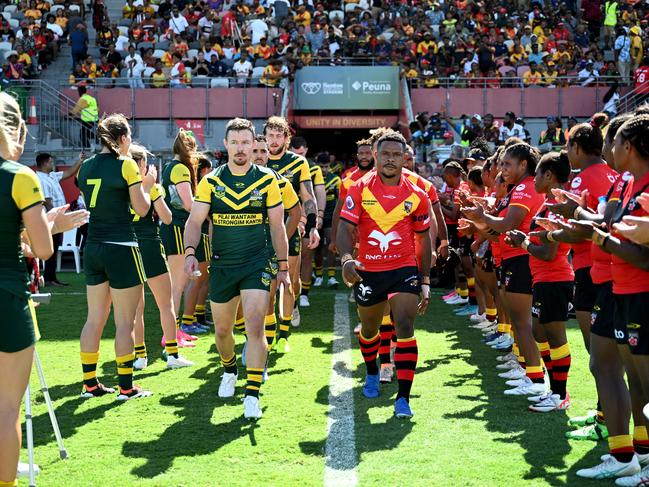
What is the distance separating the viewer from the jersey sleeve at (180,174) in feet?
29.2

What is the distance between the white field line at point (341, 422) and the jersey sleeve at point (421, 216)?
1520mm

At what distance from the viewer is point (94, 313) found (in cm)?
731

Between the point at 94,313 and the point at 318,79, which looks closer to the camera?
the point at 94,313

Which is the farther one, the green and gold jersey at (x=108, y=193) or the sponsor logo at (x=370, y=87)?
the sponsor logo at (x=370, y=87)

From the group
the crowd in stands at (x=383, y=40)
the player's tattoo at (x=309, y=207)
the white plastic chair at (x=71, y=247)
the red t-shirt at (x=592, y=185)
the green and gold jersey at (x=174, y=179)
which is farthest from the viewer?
the crowd in stands at (x=383, y=40)

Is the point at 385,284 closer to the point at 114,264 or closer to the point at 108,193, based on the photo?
the point at 114,264

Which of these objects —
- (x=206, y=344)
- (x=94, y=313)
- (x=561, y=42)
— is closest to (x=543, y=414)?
(x=94, y=313)

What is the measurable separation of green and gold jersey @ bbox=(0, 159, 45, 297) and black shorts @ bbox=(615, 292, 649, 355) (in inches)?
123

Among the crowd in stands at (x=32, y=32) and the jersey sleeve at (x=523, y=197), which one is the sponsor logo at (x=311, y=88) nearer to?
the crowd in stands at (x=32, y=32)

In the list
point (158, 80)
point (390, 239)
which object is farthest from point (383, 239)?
point (158, 80)

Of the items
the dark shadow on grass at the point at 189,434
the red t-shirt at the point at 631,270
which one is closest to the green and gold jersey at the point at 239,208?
the dark shadow on grass at the point at 189,434

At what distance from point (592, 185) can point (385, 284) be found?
1.77 meters

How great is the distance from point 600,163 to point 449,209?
20.3ft

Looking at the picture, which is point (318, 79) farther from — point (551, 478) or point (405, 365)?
point (551, 478)
